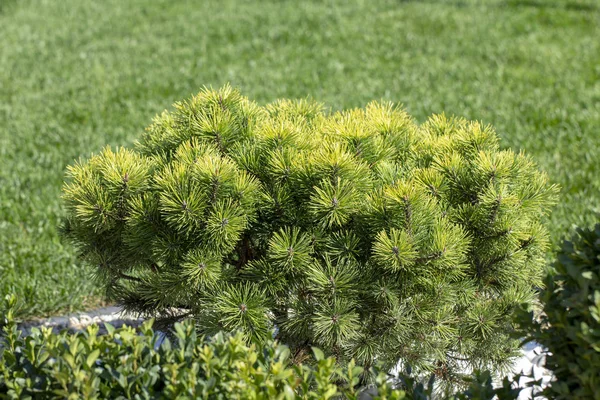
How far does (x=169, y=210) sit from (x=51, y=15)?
889cm

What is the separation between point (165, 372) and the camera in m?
2.36

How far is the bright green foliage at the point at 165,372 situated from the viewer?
2.25 meters

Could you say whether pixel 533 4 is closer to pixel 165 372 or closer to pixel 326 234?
pixel 326 234

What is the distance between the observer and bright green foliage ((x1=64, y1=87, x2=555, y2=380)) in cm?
281

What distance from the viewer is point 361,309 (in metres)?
2.92

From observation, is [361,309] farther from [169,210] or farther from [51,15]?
[51,15]

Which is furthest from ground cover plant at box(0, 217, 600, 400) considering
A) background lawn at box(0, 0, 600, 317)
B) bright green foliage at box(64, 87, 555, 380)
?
background lawn at box(0, 0, 600, 317)

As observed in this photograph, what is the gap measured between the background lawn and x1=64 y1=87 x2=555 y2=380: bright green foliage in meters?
1.75

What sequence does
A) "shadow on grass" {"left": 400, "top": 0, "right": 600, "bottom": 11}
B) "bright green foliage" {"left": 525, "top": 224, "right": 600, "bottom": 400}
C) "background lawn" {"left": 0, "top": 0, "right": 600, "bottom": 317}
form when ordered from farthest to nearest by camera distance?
"shadow on grass" {"left": 400, "top": 0, "right": 600, "bottom": 11}
"background lawn" {"left": 0, "top": 0, "right": 600, "bottom": 317}
"bright green foliage" {"left": 525, "top": 224, "right": 600, "bottom": 400}

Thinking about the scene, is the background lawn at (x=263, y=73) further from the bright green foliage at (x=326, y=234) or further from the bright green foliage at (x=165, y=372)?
the bright green foliage at (x=165, y=372)

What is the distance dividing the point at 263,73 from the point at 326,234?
18.3ft

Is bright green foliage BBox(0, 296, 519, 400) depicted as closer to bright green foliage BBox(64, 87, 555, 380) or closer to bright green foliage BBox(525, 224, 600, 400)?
bright green foliage BBox(525, 224, 600, 400)

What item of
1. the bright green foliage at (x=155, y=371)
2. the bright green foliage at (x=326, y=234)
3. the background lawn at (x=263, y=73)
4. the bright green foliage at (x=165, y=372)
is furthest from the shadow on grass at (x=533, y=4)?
the bright green foliage at (x=155, y=371)

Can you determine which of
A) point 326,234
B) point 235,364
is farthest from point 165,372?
point 326,234
